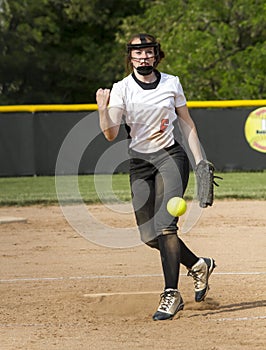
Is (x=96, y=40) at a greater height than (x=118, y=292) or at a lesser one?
lesser

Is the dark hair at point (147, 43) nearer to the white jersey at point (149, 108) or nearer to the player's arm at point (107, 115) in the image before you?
the white jersey at point (149, 108)

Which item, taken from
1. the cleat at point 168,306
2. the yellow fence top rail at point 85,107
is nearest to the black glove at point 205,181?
the cleat at point 168,306

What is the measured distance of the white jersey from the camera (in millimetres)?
6461

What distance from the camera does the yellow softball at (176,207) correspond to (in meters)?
6.37

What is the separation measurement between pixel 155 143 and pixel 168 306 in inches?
42.7

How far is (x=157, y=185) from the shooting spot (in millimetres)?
6562

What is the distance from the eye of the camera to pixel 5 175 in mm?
20453

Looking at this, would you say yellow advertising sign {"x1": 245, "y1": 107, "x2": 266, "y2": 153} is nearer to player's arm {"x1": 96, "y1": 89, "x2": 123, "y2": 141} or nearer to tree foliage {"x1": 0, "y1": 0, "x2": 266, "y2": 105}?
tree foliage {"x1": 0, "y1": 0, "x2": 266, "y2": 105}

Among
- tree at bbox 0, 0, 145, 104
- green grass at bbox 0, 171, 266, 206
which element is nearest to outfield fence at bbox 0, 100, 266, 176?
green grass at bbox 0, 171, 266, 206

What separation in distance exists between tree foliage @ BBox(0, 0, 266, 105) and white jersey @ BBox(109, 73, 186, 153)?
2152cm

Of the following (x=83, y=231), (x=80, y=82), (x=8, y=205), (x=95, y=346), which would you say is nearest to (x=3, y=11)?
(x=80, y=82)

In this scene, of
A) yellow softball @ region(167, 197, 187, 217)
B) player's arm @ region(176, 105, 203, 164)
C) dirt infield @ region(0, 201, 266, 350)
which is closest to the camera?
dirt infield @ region(0, 201, 266, 350)

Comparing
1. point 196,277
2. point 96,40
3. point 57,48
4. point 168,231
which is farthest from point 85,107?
point 96,40

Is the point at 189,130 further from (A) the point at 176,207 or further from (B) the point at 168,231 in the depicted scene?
(B) the point at 168,231
